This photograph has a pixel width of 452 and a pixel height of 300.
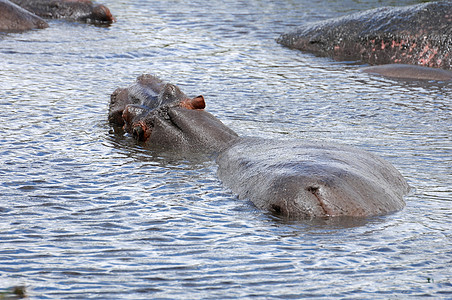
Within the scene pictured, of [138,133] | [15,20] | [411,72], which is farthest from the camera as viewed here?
[15,20]

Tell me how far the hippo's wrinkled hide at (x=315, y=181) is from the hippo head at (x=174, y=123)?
3.34ft

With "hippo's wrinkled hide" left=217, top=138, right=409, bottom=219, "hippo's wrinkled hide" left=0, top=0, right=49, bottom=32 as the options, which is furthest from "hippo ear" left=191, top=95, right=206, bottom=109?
"hippo's wrinkled hide" left=0, top=0, right=49, bottom=32

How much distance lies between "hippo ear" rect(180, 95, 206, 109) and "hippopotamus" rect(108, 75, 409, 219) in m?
0.01

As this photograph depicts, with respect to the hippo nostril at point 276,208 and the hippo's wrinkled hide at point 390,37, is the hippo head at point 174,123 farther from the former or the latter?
the hippo's wrinkled hide at point 390,37

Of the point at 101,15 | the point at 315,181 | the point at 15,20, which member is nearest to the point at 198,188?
the point at 315,181

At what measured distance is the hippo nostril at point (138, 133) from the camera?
28.6 ft

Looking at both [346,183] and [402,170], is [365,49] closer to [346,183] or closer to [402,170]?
[402,170]

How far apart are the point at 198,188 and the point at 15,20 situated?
10722 millimetres

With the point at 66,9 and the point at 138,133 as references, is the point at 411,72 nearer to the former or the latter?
the point at 138,133

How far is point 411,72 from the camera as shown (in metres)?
13.5

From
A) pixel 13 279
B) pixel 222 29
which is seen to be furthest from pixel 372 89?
pixel 13 279

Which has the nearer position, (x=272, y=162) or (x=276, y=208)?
(x=276, y=208)

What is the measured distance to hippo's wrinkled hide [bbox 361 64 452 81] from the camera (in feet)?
43.4

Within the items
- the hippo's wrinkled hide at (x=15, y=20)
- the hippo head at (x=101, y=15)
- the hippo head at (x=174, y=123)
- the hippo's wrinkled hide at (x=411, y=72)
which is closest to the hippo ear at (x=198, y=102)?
the hippo head at (x=174, y=123)
